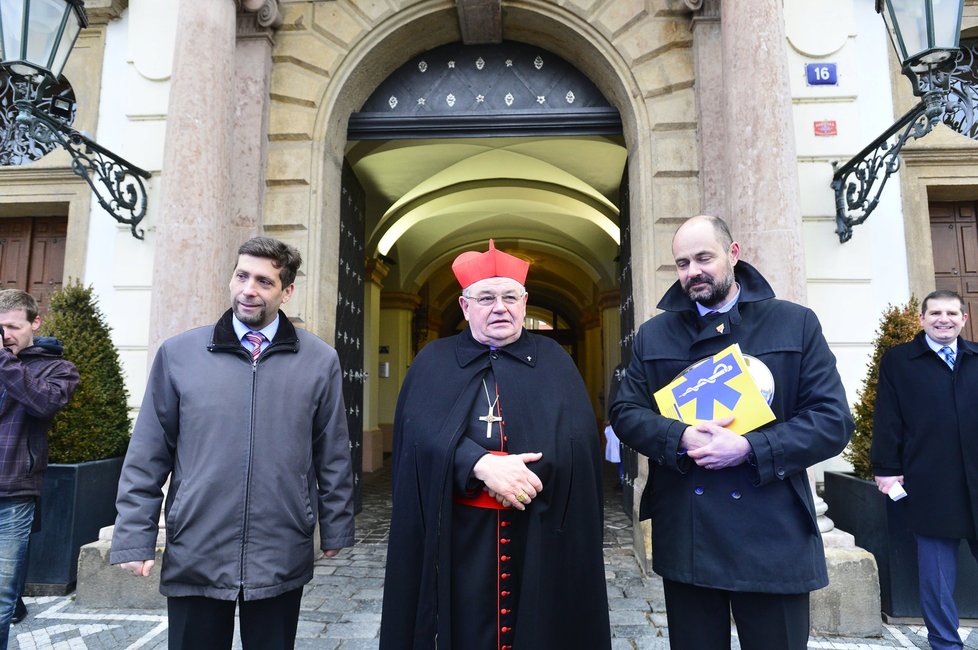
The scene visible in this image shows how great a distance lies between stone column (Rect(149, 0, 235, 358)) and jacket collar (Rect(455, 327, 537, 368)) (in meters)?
2.90

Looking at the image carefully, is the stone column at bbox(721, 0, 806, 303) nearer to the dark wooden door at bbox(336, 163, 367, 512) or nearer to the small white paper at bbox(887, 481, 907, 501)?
the small white paper at bbox(887, 481, 907, 501)

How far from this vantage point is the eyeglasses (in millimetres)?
2400

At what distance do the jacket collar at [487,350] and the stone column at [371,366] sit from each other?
8.68 metres

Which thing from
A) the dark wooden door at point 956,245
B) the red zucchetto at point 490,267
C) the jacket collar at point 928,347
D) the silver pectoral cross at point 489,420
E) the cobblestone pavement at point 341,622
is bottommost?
the cobblestone pavement at point 341,622

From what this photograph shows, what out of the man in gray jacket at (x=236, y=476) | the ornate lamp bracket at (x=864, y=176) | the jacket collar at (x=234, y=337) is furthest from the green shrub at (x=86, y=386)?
the ornate lamp bracket at (x=864, y=176)

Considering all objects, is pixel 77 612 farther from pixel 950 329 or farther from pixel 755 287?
pixel 950 329

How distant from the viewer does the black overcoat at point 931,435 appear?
339cm

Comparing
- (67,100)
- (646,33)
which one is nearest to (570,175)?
(646,33)

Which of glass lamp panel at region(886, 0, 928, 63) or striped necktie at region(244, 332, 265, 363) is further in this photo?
glass lamp panel at region(886, 0, 928, 63)

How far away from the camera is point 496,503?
2.32 m

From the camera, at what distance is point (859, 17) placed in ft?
18.0

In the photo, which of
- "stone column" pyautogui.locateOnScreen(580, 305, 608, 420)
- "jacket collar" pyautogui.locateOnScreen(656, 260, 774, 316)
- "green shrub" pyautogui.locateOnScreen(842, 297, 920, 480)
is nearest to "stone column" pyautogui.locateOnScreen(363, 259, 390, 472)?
"stone column" pyautogui.locateOnScreen(580, 305, 608, 420)

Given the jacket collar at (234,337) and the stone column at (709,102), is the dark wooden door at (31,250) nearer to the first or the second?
the jacket collar at (234,337)

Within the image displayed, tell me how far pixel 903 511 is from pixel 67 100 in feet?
25.0
